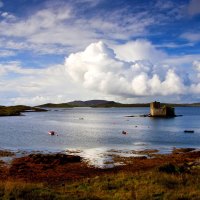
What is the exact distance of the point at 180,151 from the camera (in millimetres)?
56500

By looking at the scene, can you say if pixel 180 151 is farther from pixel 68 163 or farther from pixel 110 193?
pixel 110 193

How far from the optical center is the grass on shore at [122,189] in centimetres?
1950

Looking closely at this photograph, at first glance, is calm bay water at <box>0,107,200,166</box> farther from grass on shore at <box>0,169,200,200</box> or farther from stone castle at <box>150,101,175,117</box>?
stone castle at <box>150,101,175,117</box>

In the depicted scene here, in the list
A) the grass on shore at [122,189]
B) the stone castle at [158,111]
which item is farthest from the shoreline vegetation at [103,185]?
the stone castle at [158,111]

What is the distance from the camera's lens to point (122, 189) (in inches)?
850

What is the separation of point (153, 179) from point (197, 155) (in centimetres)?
2948

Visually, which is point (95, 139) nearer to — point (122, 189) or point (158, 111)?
point (122, 189)

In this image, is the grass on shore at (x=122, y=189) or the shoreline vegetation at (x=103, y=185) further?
the shoreline vegetation at (x=103, y=185)

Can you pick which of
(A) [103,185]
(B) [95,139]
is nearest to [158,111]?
(B) [95,139]

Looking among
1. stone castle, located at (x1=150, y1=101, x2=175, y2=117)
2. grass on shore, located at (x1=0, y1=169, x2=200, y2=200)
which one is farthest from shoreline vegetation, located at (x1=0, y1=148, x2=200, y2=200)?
stone castle, located at (x1=150, y1=101, x2=175, y2=117)

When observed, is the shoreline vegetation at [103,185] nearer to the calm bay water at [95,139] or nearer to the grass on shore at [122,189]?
the grass on shore at [122,189]

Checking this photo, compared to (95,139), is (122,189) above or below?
above

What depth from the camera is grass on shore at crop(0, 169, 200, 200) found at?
1950 centimetres

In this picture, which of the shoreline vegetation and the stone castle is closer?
the shoreline vegetation
